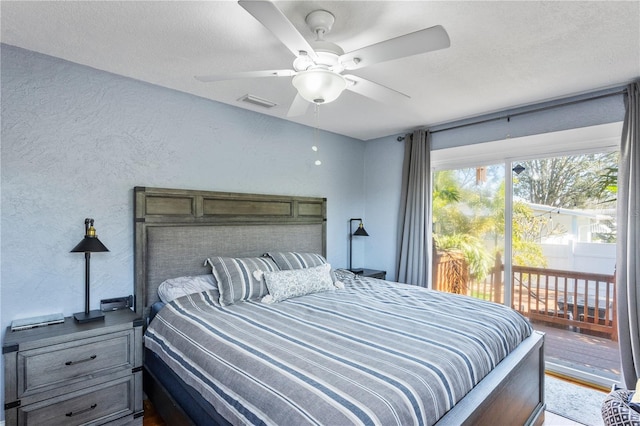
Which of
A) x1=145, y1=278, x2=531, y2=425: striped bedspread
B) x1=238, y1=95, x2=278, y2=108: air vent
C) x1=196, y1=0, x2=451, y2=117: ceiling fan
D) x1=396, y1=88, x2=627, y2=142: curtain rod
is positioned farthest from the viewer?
x1=238, y1=95, x2=278, y2=108: air vent

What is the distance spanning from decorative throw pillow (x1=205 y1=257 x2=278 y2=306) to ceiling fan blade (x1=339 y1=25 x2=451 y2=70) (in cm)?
171

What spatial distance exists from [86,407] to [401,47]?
2700 mm

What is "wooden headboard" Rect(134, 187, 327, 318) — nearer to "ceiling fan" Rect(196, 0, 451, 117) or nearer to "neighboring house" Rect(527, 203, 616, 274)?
"ceiling fan" Rect(196, 0, 451, 117)

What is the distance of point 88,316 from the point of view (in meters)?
2.19

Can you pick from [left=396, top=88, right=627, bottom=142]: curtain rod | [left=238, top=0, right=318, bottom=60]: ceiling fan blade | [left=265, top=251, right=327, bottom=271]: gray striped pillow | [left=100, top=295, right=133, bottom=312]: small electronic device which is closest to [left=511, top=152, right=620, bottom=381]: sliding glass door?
[left=396, top=88, right=627, bottom=142]: curtain rod

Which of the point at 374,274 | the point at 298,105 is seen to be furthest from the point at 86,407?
the point at 374,274

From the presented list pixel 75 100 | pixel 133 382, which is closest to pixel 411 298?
pixel 133 382

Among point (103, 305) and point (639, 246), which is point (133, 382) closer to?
point (103, 305)

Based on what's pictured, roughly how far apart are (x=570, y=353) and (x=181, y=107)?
4.36 m

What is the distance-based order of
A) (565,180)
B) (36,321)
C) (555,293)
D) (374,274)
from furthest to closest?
1. (374,274)
2. (555,293)
3. (565,180)
4. (36,321)

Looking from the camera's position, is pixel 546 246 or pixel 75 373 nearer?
pixel 75 373

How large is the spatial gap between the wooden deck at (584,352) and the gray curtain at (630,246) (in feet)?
1.50

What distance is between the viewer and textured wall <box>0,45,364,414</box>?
2.12 metres

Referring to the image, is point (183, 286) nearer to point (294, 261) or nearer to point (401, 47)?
point (294, 261)
